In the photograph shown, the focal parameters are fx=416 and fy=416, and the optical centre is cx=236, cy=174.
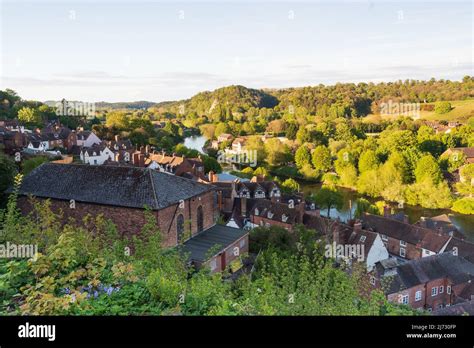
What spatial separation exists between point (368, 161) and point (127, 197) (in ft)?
138

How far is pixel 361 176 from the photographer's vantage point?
52.9 m

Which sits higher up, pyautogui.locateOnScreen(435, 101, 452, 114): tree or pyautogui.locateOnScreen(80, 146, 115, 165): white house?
pyautogui.locateOnScreen(435, 101, 452, 114): tree

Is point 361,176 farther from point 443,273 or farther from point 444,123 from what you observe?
point 444,123

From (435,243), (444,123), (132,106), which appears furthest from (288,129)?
(132,106)

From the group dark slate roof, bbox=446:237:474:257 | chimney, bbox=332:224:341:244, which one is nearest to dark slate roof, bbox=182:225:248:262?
chimney, bbox=332:224:341:244

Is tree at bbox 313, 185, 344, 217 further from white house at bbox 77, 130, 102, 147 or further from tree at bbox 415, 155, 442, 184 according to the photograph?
white house at bbox 77, 130, 102, 147

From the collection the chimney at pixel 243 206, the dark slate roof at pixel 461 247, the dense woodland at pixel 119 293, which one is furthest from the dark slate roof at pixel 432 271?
the chimney at pixel 243 206

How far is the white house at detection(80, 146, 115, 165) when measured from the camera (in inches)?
1914

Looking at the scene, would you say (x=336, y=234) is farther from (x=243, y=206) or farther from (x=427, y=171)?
(x=427, y=171)

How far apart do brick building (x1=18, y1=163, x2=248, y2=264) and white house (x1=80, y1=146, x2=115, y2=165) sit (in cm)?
2555

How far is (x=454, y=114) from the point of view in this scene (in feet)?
299

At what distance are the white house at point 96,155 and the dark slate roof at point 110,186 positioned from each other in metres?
25.6

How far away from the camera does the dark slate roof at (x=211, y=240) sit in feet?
63.2

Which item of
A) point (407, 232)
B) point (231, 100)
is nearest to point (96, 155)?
point (407, 232)
